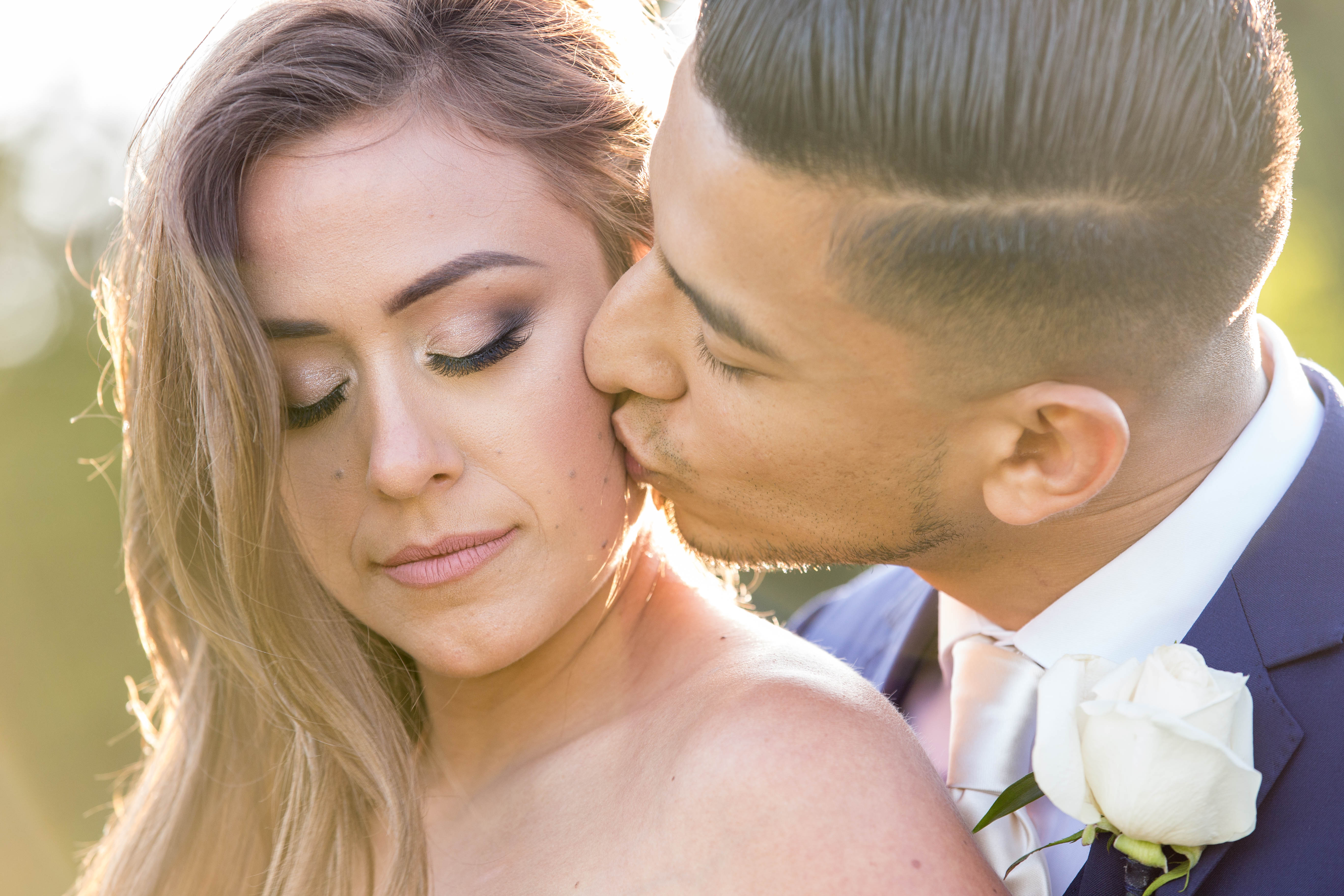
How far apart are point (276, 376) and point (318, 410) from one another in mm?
107

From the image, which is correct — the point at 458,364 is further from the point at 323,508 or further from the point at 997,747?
the point at 997,747

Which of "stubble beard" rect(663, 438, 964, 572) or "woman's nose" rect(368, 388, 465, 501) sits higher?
"woman's nose" rect(368, 388, 465, 501)

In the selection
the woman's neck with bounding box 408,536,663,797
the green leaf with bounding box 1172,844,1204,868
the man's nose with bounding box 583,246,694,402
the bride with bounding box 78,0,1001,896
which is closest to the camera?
the green leaf with bounding box 1172,844,1204,868

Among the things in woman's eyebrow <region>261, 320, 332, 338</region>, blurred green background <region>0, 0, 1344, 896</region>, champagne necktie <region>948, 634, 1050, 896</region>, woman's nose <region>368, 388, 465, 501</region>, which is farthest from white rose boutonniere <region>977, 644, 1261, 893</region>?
blurred green background <region>0, 0, 1344, 896</region>

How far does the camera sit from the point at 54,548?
9.30 m

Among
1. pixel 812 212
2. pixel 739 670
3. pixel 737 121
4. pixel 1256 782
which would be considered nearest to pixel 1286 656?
pixel 1256 782

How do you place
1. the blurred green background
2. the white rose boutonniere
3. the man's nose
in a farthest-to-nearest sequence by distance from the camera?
1. the blurred green background
2. the man's nose
3. the white rose boutonniere

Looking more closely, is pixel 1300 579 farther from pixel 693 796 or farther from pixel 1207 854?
pixel 693 796

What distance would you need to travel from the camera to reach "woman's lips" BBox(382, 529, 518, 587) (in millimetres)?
2156

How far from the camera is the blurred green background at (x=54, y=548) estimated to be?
28.7 feet

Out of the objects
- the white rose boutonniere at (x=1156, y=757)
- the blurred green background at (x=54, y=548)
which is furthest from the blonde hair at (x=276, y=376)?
the blurred green background at (x=54, y=548)

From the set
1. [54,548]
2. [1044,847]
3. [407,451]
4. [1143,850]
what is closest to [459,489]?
[407,451]

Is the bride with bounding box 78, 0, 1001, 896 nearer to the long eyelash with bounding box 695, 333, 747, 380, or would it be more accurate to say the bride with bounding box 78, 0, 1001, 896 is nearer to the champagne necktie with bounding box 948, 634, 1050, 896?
the long eyelash with bounding box 695, 333, 747, 380

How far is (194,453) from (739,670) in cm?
145
